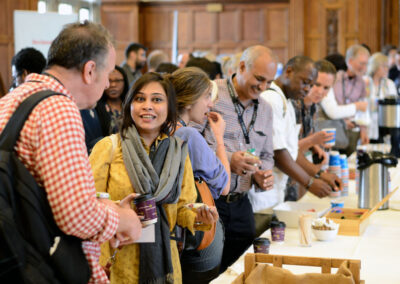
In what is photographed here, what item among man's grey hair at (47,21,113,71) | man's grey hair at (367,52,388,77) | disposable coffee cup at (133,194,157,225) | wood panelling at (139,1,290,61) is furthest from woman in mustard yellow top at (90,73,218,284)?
wood panelling at (139,1,290,61)

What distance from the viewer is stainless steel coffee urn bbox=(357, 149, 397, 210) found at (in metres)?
3.40

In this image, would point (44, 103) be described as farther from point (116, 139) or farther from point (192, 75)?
point (192, 75)

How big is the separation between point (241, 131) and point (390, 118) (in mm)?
2908

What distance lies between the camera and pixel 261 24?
12.6 metres

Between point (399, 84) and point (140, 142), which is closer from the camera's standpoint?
point (140, 142)

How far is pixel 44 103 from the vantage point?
1507 mm

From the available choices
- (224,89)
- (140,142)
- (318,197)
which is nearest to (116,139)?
(140,142)

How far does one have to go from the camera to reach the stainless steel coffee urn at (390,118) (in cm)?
561

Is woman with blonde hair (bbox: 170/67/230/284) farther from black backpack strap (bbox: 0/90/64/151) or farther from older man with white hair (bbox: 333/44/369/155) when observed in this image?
older man with white hair (bbox: 333/44/369/155)

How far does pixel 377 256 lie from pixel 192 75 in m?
1.16

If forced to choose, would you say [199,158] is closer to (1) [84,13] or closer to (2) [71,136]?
(2) [71,136]

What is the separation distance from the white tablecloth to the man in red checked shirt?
760 mm

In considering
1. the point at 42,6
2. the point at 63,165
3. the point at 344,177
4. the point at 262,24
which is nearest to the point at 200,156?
the point at 63,165

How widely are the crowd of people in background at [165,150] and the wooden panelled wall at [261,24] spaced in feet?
25.0
